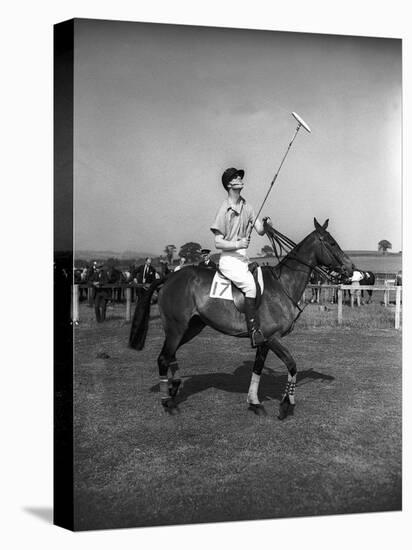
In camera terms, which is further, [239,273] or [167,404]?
[239,273]

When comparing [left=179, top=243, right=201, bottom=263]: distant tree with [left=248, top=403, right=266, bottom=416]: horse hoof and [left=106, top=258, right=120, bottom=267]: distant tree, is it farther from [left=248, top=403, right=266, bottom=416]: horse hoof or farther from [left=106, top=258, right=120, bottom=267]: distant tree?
[left=248, top=403, right=266, bottom=416]: horse hoof

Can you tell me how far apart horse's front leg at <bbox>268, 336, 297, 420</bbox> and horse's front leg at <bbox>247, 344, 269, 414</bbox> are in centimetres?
11

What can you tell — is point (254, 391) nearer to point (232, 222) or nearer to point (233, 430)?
point (233, 430)

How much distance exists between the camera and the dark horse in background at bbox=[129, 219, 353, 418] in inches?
359

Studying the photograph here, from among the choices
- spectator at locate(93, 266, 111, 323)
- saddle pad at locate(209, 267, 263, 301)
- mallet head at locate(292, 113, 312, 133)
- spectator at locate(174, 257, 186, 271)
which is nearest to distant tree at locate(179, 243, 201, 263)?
spectator at locate(174, 257, 186, 271)

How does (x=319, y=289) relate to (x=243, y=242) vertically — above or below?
below

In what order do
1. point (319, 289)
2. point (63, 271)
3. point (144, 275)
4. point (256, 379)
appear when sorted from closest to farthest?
point (63, 271) → point (144, 275) → point (256, 379) → point (319, 289)

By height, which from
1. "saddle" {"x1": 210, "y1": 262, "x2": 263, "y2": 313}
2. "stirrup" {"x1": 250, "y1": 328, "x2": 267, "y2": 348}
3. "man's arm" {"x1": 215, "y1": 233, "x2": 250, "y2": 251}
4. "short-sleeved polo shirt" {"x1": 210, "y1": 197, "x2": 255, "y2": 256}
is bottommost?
"stirrup" {"x1": 250, "y1": 328, "x2": 267, "y2": 348}

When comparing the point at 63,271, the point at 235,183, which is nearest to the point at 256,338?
the point at 235,183

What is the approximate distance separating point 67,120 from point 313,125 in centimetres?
268

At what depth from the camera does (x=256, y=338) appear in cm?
924

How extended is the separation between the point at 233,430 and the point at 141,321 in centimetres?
146

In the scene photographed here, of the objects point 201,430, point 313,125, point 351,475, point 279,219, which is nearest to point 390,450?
point 351,475

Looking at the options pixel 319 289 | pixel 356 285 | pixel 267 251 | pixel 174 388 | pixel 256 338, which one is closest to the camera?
pixel 174 388
